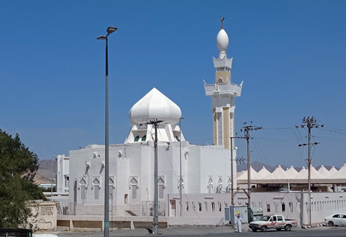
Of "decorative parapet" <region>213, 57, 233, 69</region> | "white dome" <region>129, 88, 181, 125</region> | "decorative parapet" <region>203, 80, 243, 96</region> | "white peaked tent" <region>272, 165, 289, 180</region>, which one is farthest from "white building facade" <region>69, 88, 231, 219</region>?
"decorative parapet" <region>213, 57, 233, 69</region>

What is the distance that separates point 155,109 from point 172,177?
27.9 ft

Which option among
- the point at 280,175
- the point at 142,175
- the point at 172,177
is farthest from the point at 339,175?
the point at 142,175

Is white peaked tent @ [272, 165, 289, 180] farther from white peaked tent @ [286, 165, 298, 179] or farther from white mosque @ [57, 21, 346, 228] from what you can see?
white mosque @ [57, 21, 346, 228]

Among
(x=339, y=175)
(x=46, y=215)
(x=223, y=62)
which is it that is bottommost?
(x=46, y=215)

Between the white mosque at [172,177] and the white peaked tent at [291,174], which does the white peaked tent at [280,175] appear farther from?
the white mosque at [172,177]

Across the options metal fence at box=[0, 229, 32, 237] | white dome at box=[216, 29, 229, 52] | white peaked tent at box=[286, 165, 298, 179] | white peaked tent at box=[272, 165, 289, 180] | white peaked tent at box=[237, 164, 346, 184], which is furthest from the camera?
white peaked tent at box=[272, 165, 289, 180]

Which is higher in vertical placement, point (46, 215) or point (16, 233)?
point (16, 233)

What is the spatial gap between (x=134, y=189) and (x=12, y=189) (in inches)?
1108

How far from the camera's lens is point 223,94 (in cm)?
6144

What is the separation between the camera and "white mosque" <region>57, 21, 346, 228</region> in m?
49.6

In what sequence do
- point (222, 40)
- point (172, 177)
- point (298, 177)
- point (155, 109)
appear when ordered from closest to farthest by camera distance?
point (172, 177) < point (155, 109) < point (222, 40) < point (298, 177)

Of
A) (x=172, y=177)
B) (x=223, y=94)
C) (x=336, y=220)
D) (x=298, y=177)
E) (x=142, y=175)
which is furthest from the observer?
(x=298, y=177)

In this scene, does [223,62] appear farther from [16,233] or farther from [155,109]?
[16,233]

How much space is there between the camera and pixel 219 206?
50438 millimetres
